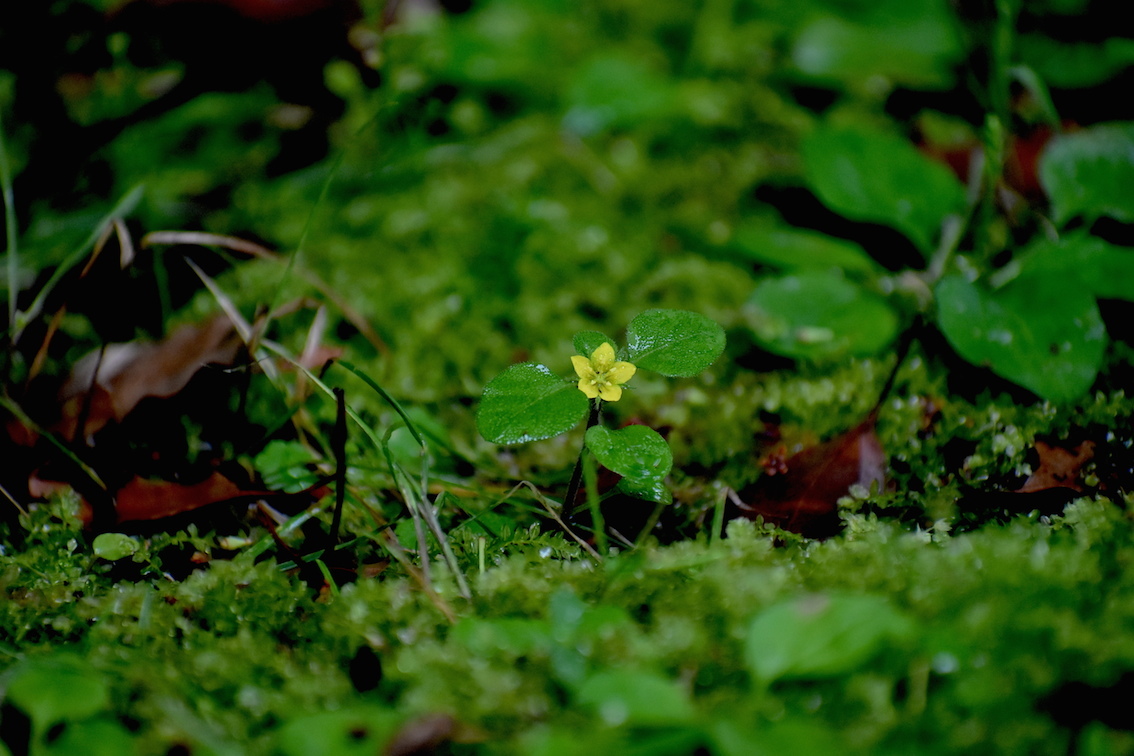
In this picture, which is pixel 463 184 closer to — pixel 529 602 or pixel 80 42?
pixel 80 42

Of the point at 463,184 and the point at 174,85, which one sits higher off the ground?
the point at 174,85

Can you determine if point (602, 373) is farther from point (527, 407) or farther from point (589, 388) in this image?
point (527, 407)

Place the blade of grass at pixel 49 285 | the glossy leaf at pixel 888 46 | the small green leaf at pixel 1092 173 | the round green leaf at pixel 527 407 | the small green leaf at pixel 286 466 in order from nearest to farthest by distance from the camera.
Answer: the round green leaf at pixel 527 407, the small green leaf at pixel 286 466, the blade of grass at pixel 49 285, the small green leaf at pixel 1092 173, the glossy leaf at pixel 888 46

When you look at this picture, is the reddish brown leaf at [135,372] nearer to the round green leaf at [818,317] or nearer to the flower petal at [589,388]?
the flower petal at [589,388]

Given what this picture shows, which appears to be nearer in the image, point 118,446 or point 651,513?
point 651,513

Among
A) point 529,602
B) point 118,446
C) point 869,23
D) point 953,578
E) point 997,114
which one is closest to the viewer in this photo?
point 953,578

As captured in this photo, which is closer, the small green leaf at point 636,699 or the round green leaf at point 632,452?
the small green leaf at point 636,699

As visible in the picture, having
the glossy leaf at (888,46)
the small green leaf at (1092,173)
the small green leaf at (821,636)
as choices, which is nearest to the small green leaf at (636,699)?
the small green leaf at (821,636)

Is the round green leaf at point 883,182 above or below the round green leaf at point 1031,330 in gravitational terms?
above

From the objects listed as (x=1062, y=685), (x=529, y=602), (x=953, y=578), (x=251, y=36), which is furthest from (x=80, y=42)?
(x=1062, y=685)
